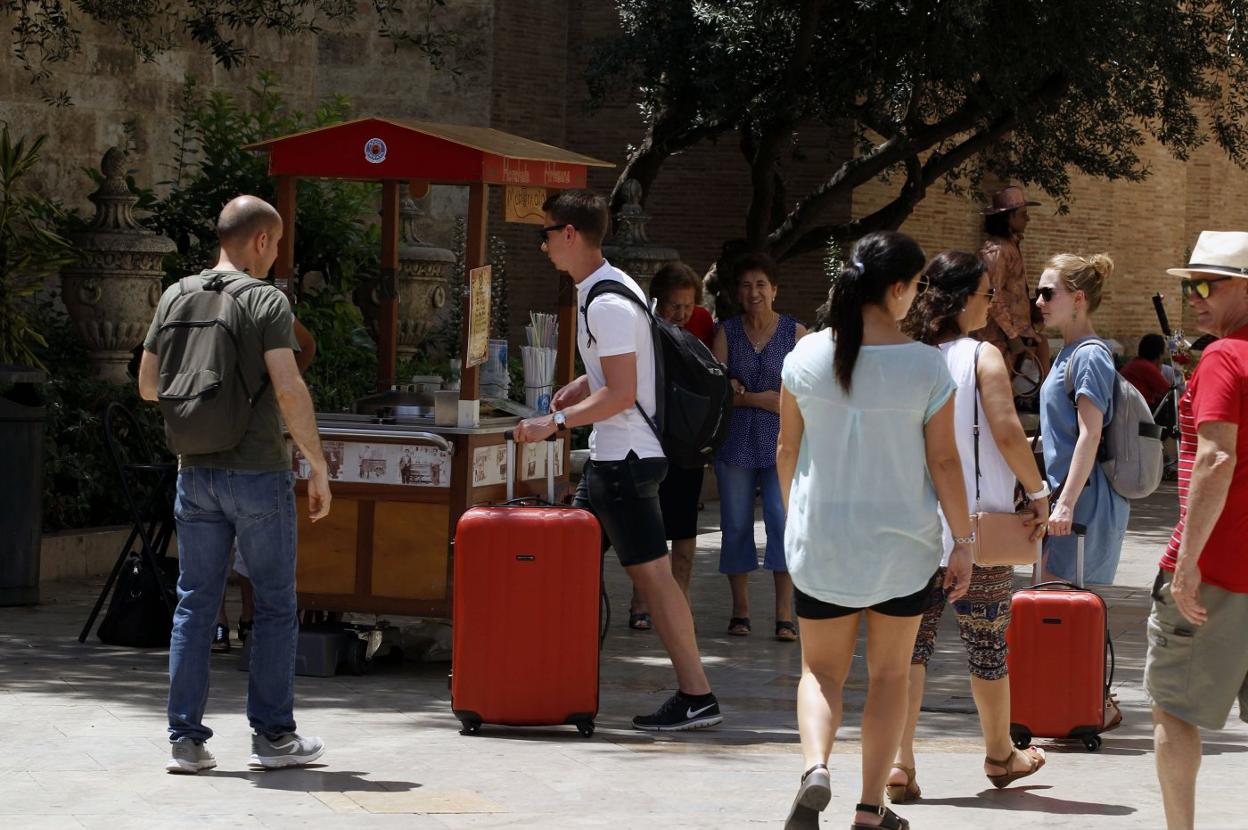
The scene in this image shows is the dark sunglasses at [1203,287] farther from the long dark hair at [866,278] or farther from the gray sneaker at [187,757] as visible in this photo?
the gray sneaker at [187,757]

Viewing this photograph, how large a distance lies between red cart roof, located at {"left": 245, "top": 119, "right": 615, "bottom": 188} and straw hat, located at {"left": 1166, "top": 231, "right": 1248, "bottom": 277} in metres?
3.58

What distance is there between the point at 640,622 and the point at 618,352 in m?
2.99

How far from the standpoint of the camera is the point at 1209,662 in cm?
504

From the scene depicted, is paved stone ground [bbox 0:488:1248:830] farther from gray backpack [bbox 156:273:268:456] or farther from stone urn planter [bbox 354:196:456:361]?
stone urn planter [bbox 354:196:456:361]

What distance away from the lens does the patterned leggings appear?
6.21 m

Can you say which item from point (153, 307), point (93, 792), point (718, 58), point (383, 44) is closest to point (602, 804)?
point (93, 792)

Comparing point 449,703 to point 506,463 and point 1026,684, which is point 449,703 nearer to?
point 506,463

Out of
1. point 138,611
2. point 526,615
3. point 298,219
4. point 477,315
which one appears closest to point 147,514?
point 138,611

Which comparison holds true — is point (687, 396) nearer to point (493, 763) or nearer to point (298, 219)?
point (493, 763)

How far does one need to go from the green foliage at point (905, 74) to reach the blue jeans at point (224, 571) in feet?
35.3

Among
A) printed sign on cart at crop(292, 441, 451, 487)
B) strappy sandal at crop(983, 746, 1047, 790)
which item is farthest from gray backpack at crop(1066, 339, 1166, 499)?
printed sign on cart at crop(292, 441, 451, 487)

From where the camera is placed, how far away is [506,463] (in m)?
8.45

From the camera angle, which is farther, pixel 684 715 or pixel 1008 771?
pixel 684 715

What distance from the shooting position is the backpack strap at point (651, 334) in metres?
→ 7.08
